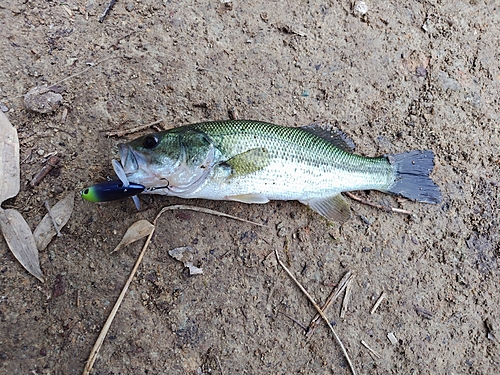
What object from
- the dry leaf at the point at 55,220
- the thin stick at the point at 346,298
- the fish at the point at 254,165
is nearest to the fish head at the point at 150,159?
the fish at the point at 254,165

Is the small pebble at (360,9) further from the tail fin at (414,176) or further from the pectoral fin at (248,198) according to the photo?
the pectoral fin at (248,198)

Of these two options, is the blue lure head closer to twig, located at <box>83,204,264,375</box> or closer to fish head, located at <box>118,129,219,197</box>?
fish head, located at <box>118,129,219,197</box>

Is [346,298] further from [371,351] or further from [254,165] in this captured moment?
[254,165]

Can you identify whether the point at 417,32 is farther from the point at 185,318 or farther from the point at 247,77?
the point at 185,318

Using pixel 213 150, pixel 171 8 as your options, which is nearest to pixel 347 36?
pixel 171 8

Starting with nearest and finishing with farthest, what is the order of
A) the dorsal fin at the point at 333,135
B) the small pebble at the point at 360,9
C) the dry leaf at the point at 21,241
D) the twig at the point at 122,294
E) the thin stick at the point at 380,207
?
the twig at the point at 122,294 < the dry leaf at the point at 21,241 < the dorsal fin at the point at 333,135 < the thin stick at the point at 380,207 < the small pebble at the point at 360,9

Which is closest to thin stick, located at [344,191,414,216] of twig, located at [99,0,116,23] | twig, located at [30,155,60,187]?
twig, located at [30,155,60,187]
